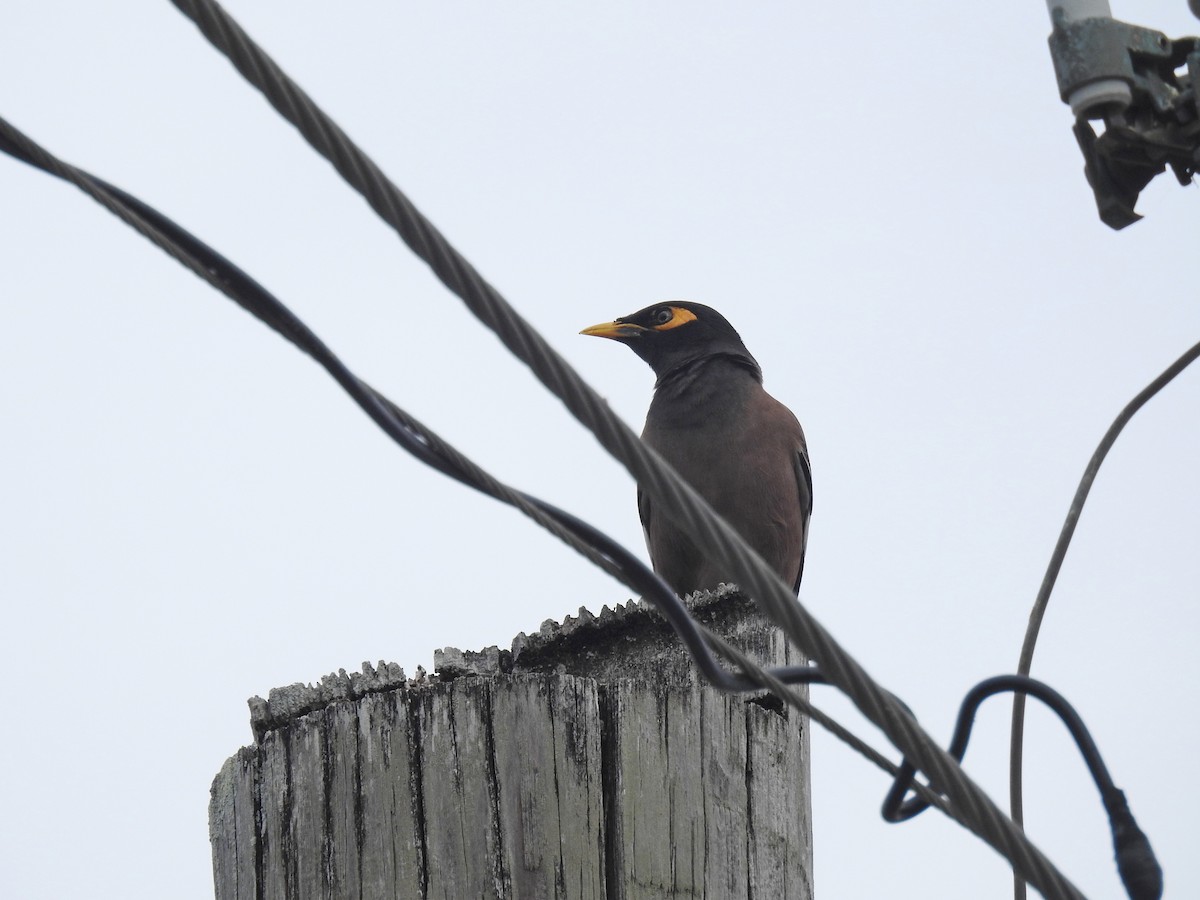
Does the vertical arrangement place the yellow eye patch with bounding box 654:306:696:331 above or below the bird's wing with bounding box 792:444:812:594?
above

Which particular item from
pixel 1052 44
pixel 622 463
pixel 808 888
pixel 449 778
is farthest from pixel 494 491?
pixel 1052 44

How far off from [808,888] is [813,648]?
0.98m

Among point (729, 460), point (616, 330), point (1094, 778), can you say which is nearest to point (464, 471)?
point (1094, 778)

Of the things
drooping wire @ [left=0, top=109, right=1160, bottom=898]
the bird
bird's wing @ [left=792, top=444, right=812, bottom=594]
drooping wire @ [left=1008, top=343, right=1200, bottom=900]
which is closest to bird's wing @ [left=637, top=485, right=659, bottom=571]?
the bird

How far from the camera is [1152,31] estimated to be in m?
2.56

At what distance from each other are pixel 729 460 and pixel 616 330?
1187 mm

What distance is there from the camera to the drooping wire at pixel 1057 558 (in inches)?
112

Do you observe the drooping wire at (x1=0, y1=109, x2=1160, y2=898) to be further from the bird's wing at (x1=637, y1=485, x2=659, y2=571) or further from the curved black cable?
the bird's wing at (x1=637, y1=485, x2=659, y2=571)

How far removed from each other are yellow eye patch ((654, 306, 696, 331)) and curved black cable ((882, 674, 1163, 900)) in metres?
5.00

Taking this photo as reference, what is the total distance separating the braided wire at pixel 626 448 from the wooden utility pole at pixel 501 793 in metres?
0.71

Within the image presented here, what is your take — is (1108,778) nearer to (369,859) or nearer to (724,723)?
(724,723)

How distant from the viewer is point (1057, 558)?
2939 millimetres

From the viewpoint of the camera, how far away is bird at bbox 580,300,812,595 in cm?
585

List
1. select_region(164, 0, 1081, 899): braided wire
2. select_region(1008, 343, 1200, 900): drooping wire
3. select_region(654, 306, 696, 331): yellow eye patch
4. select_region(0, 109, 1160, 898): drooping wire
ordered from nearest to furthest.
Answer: select_region(164, 0, 1081, 899): braided wire, select_region(0, 109, 1160, 898): drooping wire, select_region(1008, 343, 1200, 900): drooping wire, select_region(654, 306, 696, 331): yellow eye patch
